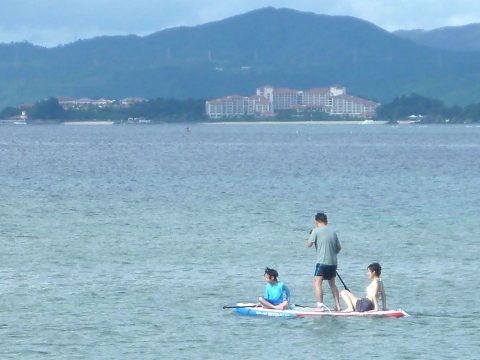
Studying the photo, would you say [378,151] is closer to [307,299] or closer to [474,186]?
[474,186]

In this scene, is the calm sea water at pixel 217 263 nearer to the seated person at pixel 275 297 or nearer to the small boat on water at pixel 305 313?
the small boat on water at pixel 305 313

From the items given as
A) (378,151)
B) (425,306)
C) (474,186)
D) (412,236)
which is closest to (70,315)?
(425,306)

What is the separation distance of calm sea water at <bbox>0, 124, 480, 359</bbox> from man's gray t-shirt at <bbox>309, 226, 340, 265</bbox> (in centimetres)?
107

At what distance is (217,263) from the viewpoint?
106 feet

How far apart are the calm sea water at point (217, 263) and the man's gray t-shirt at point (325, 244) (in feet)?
3.51

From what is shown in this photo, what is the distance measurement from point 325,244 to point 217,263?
351 inches

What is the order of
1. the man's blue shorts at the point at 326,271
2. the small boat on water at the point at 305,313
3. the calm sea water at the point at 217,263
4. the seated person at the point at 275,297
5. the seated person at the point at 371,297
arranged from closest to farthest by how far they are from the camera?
the calm sea water at the point at 217,263
the seated person at the point at 371,297
the man's blue shorts at the point at 326,271
the small boat on water at the point at 305,313
the seated person at the point at 275,297

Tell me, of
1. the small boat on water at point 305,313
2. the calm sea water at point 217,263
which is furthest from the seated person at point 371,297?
the calm sea water at point 217,263

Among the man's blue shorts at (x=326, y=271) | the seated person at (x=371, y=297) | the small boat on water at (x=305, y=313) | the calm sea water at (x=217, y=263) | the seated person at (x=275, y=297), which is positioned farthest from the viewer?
the seated person at (x=275, y=297)

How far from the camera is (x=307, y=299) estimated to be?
86.7 feet

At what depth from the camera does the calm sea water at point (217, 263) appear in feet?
73.7

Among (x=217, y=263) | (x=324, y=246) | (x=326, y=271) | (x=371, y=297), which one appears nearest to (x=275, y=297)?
(x=326, y=271)

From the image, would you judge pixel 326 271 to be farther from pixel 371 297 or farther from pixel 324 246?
pixel 371 297

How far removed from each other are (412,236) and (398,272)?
8.44 metres
